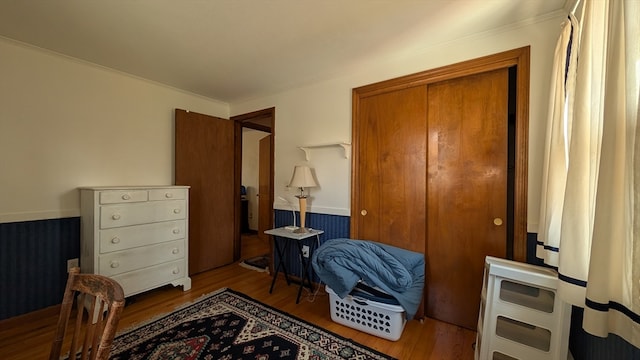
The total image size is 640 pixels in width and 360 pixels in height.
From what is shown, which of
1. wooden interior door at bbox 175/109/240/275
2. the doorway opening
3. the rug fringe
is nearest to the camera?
the rug fringe

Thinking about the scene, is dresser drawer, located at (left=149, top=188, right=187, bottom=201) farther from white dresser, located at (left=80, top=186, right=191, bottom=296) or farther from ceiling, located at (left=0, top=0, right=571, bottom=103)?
ceiling, located at (left=0, top=0, right=571, bottom=103)

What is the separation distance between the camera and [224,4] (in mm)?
1577

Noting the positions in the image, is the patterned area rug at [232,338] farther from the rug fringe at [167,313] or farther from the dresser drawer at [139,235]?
the dresser drawer at [139,235]

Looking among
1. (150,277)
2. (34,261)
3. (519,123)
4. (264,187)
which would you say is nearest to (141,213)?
(150,277)

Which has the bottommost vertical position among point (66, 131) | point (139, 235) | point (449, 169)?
point (139, 235)

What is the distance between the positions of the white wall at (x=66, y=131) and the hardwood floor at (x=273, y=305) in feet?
2.94

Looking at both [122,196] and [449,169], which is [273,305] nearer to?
[122,196]

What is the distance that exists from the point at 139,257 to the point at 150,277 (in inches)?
9.2

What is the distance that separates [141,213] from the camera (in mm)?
2455

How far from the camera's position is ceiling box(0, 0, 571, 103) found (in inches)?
63.2

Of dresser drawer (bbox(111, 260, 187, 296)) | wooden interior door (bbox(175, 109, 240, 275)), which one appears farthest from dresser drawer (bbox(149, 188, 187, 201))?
dresser drawer (bbox(111, 260, 187, 296))

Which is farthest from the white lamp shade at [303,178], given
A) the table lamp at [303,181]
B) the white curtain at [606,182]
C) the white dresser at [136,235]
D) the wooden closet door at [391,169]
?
the white curtain at [606,182]

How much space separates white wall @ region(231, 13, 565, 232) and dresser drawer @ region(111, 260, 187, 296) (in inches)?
49.6

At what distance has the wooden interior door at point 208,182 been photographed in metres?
3.14
